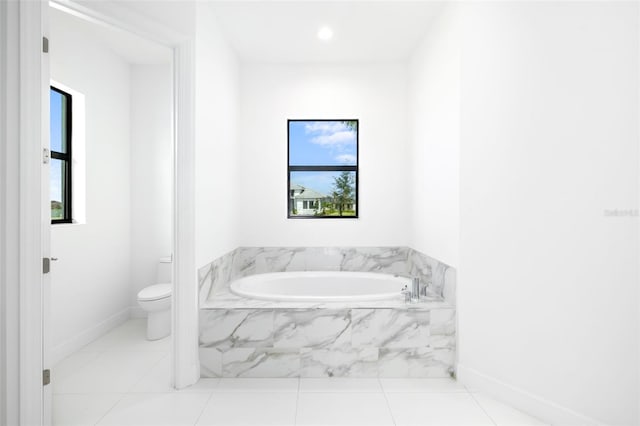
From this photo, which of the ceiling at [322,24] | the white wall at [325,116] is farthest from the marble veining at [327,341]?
the ceiling at [322,24]

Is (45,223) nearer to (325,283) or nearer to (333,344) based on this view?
(333,344)

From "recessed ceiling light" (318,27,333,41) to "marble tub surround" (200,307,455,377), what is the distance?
7.08 ft

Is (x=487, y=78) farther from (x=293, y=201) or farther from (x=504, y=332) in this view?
(x=293, y=201)

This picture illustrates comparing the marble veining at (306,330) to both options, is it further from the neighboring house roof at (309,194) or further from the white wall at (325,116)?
the neighboring house roof at (309,194)

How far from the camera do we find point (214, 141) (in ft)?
8.45

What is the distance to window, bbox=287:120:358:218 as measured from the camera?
3484 mm

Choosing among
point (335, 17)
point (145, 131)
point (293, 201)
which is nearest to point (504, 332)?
point (293, 201)

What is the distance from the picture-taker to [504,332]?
199cm

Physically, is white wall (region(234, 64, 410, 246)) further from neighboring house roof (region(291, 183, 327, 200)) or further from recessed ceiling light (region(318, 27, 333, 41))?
recessed ceiling light (region(318, 27, 333, 41))

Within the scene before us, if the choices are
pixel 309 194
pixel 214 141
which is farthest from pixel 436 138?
pixel 214 141

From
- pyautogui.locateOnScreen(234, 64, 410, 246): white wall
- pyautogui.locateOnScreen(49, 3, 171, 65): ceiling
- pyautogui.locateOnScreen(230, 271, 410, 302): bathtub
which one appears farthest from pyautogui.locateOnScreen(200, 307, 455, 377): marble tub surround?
pyautogui.locateOnScreen(49, 3, 171, 65): ceiling

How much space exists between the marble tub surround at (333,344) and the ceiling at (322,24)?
2.12 metres

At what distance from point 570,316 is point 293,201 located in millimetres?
2417

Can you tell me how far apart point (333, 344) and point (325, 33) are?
93.9 inches
